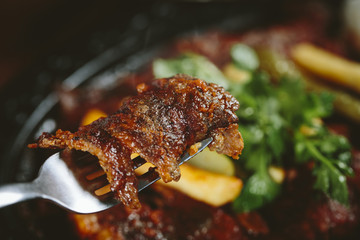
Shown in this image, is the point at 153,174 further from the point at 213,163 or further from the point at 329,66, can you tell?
the point at 329,66

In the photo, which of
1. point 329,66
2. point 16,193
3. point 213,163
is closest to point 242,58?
point 329,66

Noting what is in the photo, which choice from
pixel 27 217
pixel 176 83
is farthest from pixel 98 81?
pixel 176 83

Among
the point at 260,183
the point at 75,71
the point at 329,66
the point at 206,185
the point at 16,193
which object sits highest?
the point at 16,193

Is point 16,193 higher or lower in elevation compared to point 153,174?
higher

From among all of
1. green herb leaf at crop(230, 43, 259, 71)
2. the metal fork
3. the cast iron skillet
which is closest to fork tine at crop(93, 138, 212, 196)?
the metal fork

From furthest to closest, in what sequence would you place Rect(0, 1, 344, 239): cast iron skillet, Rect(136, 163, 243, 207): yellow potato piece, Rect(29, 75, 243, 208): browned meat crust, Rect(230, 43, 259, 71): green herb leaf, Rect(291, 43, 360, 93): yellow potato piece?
Rect(291, 43, 360, 93): yellow potato piece → Rect(230, 43, 259, 71): green herb leaf → Rect(0, 1, 344, 239): cast iron skillet → Rect(136, 163, 243, 207): yellow potato piece → Rect(29, 75, 243, 208): browned meat crust

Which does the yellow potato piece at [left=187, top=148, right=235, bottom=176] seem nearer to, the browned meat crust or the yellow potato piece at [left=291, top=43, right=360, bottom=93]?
the browned meat crust
